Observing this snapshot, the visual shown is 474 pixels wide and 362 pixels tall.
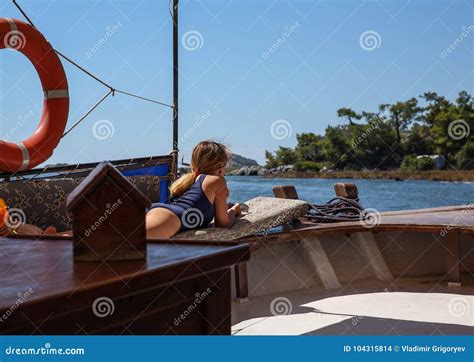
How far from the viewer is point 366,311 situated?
10.2 feet

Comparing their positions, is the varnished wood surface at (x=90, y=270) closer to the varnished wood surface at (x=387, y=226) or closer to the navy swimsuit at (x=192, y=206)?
the navy swimsuit at (x=192, y=206)

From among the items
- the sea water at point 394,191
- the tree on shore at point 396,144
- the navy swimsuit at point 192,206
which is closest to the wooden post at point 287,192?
the navy swimsuit at point 192,206

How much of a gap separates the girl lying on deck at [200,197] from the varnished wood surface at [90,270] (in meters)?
1.82

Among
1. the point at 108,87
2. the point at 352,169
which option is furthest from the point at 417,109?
the point at 108,87

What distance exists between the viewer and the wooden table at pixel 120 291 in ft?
2.54

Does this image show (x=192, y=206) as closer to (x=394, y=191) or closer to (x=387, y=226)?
(x=387, y=226)

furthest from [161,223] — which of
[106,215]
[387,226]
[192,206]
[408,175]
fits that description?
[408,175]

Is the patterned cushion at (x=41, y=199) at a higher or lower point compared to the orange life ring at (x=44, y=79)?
lower

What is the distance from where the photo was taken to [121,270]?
0.92m

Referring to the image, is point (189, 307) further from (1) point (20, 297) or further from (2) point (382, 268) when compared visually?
(2) point (382, 268)

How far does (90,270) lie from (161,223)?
2006 millimetres

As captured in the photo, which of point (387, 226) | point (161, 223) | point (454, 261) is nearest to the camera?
point (161, 223)

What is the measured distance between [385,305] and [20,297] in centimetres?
271

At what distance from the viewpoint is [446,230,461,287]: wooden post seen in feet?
11.8
